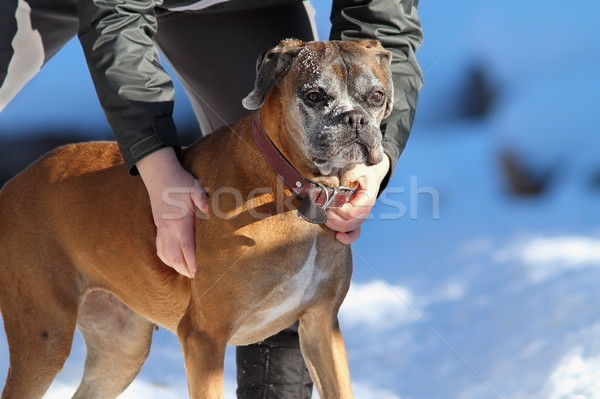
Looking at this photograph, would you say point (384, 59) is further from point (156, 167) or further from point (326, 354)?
point (326, 354)

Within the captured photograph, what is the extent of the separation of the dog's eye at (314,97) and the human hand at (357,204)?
257 mm

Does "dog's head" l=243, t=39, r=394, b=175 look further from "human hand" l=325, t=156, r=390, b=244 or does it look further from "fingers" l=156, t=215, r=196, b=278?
"fingers" l=156, t=215, r=196, b=278

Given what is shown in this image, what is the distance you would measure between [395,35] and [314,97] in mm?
613

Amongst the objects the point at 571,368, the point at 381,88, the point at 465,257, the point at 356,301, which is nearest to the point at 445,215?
the point at 465,257

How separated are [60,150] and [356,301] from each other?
5.31ft

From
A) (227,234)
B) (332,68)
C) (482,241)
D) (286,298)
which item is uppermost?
(332,68)

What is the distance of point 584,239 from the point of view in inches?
157

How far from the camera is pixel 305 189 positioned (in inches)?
97.7

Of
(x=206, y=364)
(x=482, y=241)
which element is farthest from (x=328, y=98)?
(x=482, y=241)

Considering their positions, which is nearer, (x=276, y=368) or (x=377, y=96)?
(x=377, y=96)

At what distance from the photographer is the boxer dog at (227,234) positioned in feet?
8.02

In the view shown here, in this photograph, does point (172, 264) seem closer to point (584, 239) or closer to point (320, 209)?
point (320, 209)

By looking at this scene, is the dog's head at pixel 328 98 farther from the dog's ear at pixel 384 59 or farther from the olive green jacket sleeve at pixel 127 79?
the olive green jacket sleeve at pixel 127 79

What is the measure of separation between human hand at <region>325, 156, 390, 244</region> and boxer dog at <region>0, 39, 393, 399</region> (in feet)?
0.09
